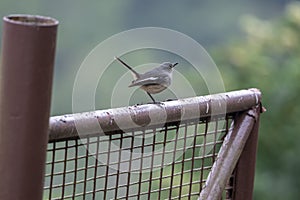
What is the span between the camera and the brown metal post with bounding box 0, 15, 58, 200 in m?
1.25

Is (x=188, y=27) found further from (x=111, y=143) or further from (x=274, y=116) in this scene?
(x=111, y=143)

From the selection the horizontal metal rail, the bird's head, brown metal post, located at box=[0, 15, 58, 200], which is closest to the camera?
brown metal post, located at box=[0, 15, 58, 200]

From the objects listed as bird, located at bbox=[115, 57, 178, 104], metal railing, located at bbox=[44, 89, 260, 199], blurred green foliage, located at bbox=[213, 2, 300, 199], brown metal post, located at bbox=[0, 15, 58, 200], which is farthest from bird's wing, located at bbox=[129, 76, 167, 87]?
blurred green foliage, located at bbox=[213, 2, 300, 199]

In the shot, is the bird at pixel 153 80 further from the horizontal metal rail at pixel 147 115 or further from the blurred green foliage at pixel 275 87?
the blurred green foliage at pixel 275 87

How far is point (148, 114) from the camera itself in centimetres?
170

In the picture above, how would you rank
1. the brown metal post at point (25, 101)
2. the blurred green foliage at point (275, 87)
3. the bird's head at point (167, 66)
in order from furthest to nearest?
the blurred green foliage at point (275, 87) < the bird's head at point (167, 66) < the brown metal post at point (25, 101)

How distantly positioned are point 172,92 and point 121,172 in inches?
16.7

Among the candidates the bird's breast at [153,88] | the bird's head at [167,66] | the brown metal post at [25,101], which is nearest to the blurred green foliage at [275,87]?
the bird's head at [167,66]

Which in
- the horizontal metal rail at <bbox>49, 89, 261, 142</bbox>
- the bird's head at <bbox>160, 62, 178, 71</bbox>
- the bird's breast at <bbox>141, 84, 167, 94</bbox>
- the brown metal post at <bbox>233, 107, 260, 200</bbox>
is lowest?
the brown metal post at <bbox>233, 107, 260, 200</bbox>

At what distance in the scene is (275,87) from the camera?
4.68 metres

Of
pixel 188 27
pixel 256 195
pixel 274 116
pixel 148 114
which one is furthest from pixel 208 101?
pixel 188 27

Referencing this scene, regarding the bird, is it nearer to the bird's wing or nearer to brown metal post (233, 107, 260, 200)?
the bird's wing

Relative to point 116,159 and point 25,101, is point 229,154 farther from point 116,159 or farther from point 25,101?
point 25,101

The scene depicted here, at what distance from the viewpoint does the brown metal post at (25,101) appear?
1.25m
